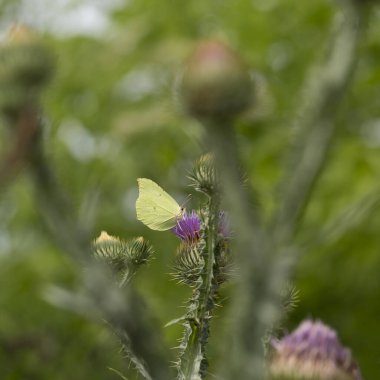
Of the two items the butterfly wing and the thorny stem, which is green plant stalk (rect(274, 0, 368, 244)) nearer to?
the thorny stem

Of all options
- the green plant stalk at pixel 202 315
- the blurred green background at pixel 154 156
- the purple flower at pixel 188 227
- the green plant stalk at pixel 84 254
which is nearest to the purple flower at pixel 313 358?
the green plant stalk at pixel 202 315

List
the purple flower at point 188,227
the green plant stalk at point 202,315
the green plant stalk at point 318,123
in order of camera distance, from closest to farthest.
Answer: the green plant stalk at point 318,123
the green plant stalk at point 202,315
the purple flower at point 188,227

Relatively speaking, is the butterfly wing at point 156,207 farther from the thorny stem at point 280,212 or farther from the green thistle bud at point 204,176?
the thorny stem at point 280,212

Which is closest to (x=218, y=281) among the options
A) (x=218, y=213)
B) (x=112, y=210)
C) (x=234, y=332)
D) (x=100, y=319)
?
(x=218, y=213)

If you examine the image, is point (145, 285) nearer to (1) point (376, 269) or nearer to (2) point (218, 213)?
(1) point (376, 269)

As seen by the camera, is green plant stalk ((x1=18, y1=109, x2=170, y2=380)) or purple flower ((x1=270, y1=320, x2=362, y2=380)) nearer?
green plant stalk ((x1=18, y1=109, x2=170, y2=380))

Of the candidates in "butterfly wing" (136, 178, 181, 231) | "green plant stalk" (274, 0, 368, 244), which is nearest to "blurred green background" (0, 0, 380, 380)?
"butterfly wing" (136, 178, 181, 231)
